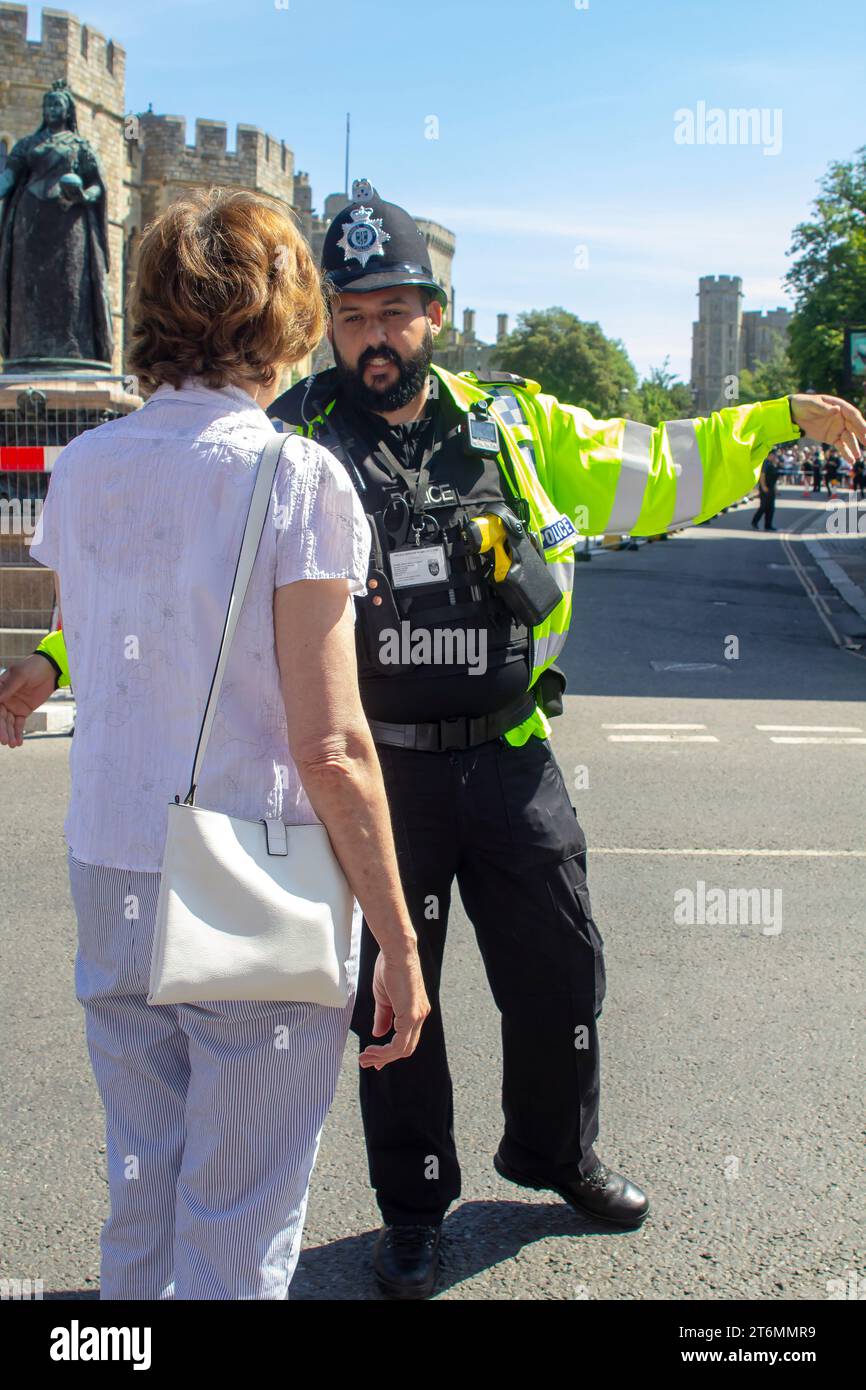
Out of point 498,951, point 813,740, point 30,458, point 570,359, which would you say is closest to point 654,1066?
point 498,951

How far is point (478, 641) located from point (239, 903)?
1152 millimetres

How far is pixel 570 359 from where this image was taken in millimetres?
73688

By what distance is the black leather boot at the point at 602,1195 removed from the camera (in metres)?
3.12

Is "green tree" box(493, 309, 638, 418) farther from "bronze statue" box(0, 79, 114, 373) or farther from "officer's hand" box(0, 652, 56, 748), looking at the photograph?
"officer's hand" box(0, 652, 56, 748)

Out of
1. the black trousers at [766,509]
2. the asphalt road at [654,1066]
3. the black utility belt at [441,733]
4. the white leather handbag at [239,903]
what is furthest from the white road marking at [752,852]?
the black trousers at [766,509]

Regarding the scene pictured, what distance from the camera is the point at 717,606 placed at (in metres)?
18.8

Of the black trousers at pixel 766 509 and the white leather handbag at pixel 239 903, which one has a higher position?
the black trousers at pixel 766 509

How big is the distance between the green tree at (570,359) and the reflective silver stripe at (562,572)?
71.0m

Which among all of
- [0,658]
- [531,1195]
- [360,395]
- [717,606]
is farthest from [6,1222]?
[717,606]

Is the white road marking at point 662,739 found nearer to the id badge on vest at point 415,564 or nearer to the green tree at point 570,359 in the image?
the id badge on vest at point 415,564

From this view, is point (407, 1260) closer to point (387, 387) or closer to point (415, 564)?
point (415, 564)

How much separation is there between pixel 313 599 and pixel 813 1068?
2731 mm

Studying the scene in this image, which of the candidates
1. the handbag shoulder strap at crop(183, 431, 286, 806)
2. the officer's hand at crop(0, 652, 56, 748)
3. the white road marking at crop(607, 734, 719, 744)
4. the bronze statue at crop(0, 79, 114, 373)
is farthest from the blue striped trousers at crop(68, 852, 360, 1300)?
the bronze statue at crop(0, 79, 114, 373)
